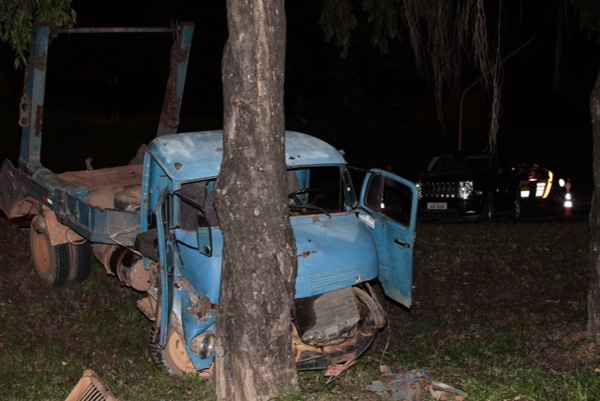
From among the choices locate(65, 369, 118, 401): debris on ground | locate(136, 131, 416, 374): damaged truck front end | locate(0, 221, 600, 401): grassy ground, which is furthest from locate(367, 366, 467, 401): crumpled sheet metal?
locate(65, 369, 118, 401): debris on ground

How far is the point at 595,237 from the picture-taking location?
8.16 m

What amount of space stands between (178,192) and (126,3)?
2600cm

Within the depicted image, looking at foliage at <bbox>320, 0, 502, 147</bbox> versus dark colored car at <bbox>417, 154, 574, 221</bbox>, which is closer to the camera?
foliage at <bbox>320, 0, 502, 147</bbox>

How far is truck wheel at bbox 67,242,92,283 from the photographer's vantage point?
1079cm

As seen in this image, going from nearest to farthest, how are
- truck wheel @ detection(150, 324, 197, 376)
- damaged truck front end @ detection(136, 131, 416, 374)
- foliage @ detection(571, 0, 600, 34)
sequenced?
damaged truck front end @ detection(136, 131, 416, 374), truck wheel @ detection(150, 324, 197, 376), foliage @ detection(571, 0, 600, 34)

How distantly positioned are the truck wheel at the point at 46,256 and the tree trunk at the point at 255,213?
472 cm

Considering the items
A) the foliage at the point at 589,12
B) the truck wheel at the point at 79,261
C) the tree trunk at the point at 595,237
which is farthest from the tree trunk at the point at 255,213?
the foliage at the point at 589,12

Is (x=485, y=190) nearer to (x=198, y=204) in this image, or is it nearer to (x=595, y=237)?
(x=595, y=237)

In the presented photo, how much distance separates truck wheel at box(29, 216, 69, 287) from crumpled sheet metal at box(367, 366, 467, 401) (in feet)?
18.1

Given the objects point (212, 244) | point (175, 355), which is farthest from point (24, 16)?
point (175, 355)

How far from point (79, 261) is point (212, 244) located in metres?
3.97

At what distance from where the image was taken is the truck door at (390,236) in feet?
26.6

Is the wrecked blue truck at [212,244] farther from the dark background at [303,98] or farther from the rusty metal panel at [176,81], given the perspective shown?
the dark background at [303,98]

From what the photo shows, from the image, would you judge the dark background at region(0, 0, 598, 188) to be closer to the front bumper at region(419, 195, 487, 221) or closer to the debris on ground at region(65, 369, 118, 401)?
the front bumper at region(419, 195, 487, 221)
